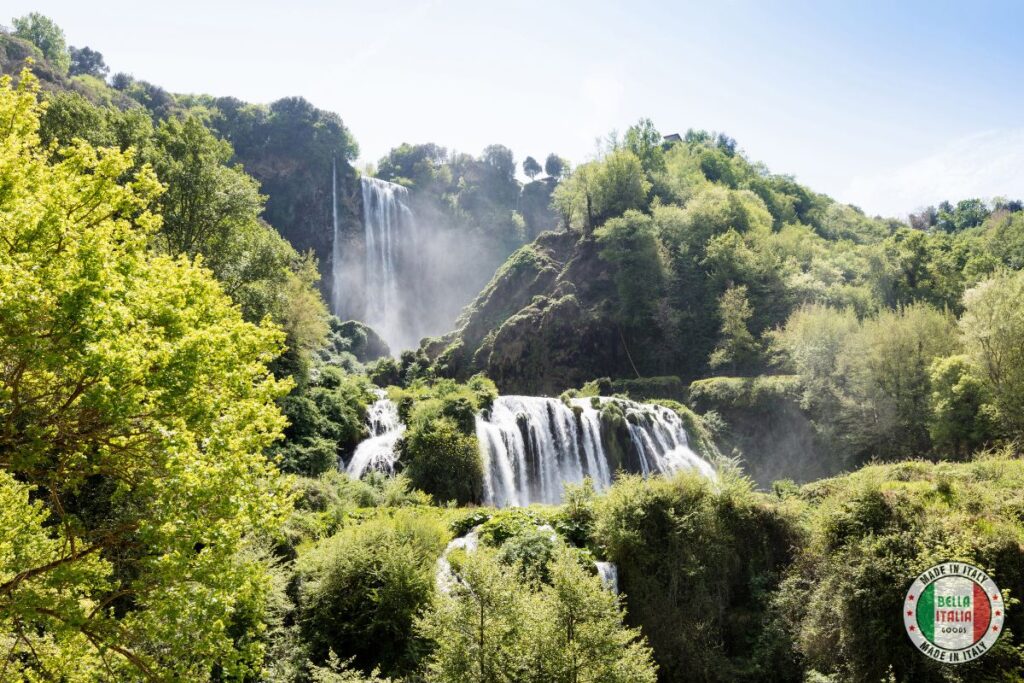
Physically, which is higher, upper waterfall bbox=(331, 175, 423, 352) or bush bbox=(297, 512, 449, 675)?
upper waterfall bbox=(331, 175, 423, 352)

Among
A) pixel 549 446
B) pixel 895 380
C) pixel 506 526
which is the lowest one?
pixel 506 526

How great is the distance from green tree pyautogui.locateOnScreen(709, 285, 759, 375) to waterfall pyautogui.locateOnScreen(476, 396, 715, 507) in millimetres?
12324

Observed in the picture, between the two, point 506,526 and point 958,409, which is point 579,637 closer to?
point 506,526

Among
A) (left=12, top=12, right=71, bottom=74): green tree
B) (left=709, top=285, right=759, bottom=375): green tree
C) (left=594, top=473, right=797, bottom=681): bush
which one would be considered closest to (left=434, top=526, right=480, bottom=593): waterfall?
(left=594, top=473, right=797, bottom=681): bush

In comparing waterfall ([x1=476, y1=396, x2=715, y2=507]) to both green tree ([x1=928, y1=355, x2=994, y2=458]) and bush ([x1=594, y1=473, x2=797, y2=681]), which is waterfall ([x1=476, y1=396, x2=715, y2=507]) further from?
green tree ([x1=928, y1=355, x2=994, y2=458])

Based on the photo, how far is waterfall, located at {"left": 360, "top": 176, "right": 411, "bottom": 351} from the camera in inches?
2790

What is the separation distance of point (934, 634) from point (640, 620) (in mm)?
7127

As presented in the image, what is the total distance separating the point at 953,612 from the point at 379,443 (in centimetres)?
2224

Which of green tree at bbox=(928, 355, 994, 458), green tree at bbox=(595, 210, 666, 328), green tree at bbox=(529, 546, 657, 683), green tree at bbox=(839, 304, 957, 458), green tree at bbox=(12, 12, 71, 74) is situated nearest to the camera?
green tree at bbox=(529, 546, 657, 683)

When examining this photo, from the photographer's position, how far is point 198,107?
73812mm

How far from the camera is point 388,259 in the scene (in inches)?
2847

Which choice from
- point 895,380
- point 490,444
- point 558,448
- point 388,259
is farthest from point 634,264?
point 388,259

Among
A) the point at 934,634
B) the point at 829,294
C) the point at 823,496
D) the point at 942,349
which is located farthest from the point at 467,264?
the point at 934,634

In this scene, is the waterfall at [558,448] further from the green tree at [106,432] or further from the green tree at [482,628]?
the green tree at [106,432]
